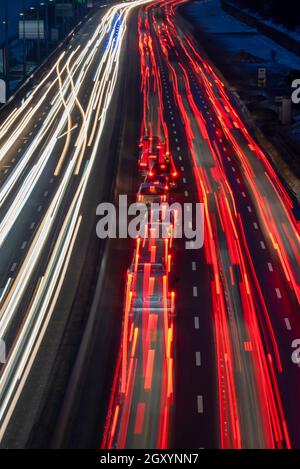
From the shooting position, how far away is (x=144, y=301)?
107 feet

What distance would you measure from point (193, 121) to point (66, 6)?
66140 mm

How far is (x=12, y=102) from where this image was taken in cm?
7625

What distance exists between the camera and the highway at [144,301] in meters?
27.0

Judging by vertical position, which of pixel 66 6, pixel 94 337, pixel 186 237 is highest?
pixel 66 6

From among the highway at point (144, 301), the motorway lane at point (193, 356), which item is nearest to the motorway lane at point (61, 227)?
the highway at point (144, 301)

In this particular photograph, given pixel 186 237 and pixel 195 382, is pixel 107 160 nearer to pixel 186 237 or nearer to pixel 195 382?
pixel 186 237

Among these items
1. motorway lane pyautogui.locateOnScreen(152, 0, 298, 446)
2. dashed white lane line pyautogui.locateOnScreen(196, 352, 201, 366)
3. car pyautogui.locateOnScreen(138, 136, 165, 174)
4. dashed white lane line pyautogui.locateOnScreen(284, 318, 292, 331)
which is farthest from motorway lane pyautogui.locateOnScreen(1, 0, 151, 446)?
dashed white lane line pyautogui.locateOnScreen(284, 318, 292, 331)

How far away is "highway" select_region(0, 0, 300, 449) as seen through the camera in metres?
27.0

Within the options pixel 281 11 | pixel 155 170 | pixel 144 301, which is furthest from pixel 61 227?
pixel 281 11

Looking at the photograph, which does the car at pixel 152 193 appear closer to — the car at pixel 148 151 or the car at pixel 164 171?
the car at pixel 164 171

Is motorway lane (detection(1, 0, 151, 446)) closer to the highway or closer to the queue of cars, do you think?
the highway

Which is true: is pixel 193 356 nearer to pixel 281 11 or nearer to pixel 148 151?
pixel 148 151

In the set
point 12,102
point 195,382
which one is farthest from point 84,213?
point 12,102
